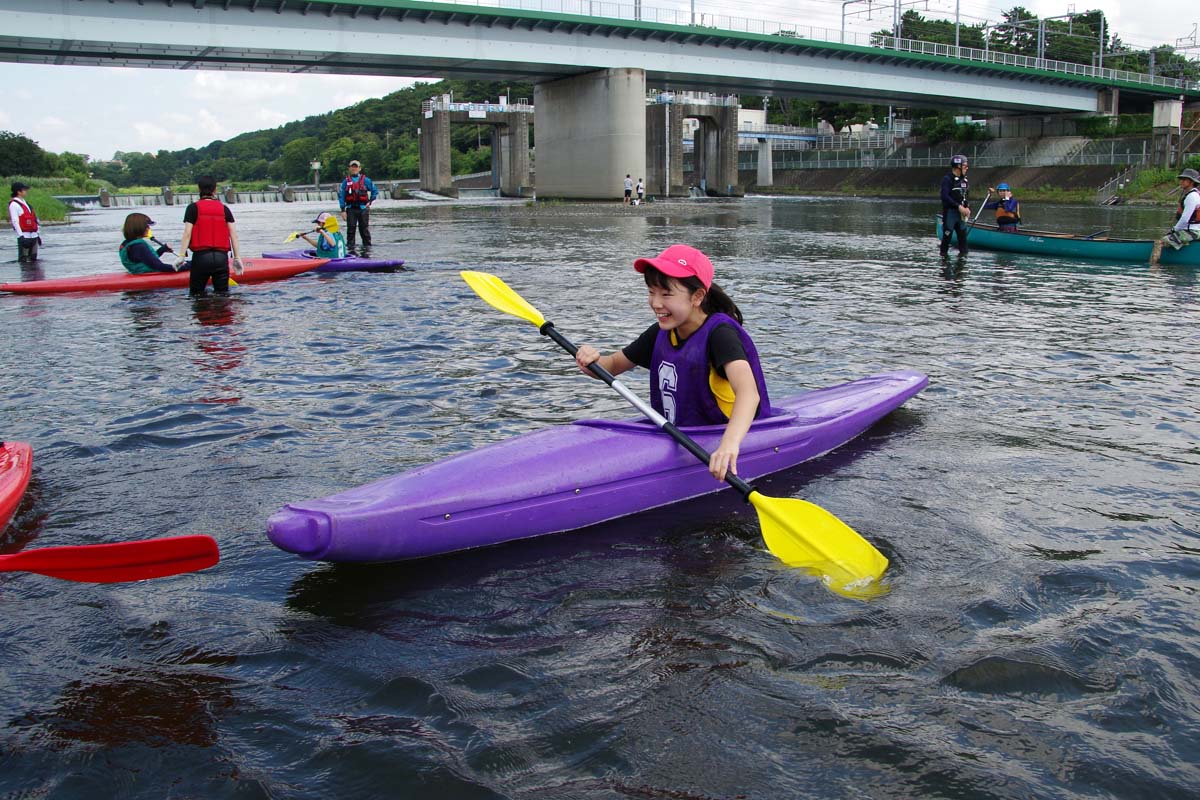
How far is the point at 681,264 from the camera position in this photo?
441 centimetres

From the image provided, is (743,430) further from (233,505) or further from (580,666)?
(233,505)

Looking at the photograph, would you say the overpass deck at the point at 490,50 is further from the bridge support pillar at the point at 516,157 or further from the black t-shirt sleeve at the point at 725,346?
the black t-shirt sleeve at the point at 725,346

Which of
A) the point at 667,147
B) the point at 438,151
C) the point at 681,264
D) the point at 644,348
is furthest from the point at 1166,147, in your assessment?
the point at 681,264

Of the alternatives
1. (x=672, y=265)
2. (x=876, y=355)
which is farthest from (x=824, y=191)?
(x=672, y=265)

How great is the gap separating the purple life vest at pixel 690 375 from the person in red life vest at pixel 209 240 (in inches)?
326

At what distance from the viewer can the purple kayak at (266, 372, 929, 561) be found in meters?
3.84

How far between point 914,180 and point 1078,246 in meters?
46.5

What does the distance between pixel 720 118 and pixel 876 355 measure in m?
58.9

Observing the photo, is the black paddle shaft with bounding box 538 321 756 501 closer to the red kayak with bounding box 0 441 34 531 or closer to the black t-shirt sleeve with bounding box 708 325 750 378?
the black t-shirt sleeve with bounding box 708 325 750 378

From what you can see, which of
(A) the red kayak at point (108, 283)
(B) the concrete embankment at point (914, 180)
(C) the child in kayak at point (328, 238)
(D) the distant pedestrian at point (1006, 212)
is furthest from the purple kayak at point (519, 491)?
(B) the concrete embankment at point (914, 180)

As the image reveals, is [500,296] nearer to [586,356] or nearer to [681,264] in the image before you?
[586,356]

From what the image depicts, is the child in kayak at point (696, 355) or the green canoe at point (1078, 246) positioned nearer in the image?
the child in kayak at point (696, 355)

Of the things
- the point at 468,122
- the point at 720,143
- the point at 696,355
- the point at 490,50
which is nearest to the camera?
the point at 696,355

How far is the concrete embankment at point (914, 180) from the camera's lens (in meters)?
49.8
